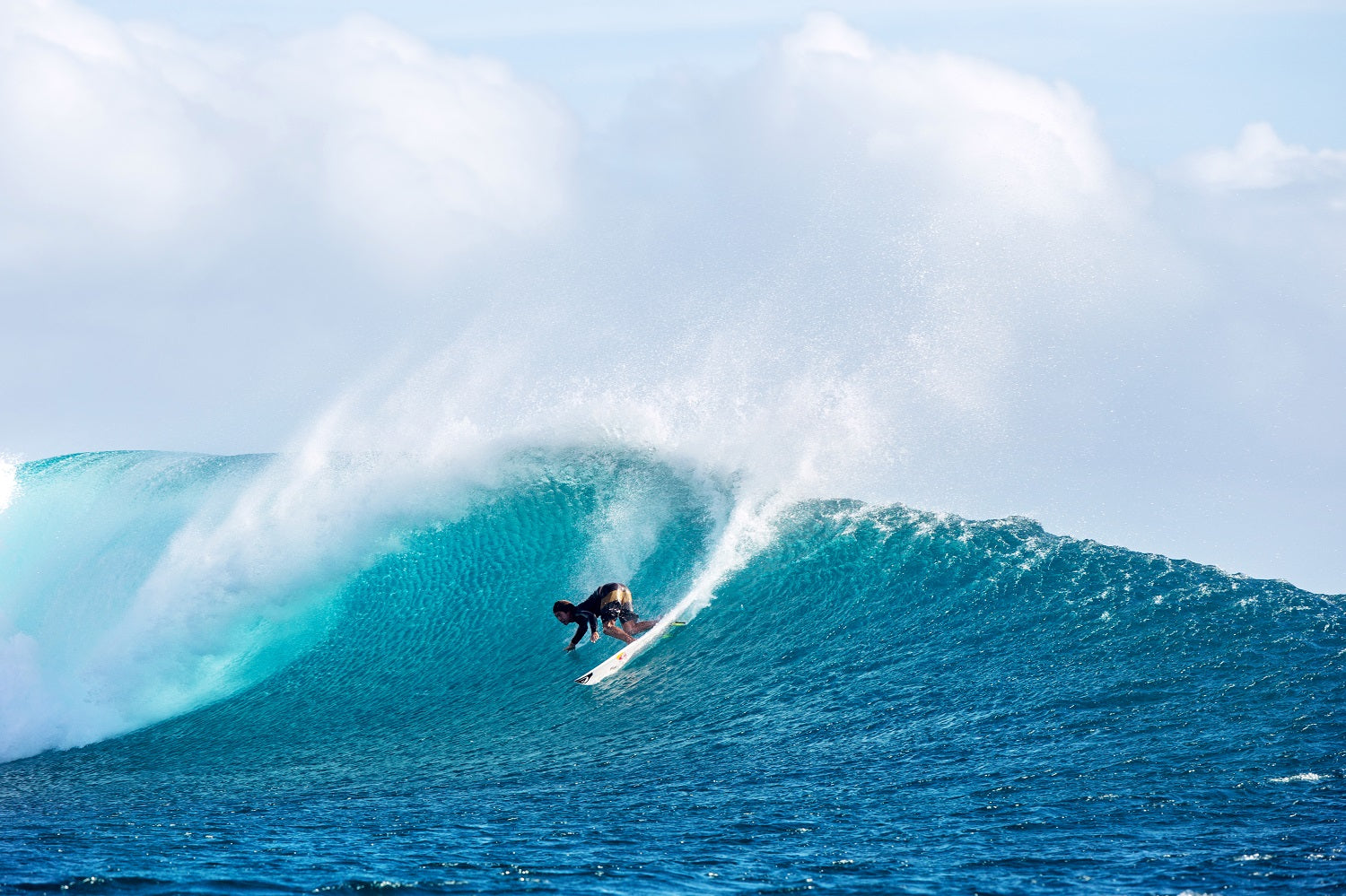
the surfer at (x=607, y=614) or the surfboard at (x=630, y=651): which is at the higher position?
the surfer at (x=607, y=614)

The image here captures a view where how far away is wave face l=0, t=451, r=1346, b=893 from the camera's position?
6.67 m

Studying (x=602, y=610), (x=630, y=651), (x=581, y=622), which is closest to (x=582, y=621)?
(x=581, y=622)

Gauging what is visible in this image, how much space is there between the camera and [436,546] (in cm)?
1569

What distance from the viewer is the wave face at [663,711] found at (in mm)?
6672

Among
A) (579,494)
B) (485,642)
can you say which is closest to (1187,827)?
(485,642)

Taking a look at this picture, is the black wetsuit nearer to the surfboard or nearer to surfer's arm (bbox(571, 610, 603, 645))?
surfer's arm (bbox(571, 610, 603, 645))

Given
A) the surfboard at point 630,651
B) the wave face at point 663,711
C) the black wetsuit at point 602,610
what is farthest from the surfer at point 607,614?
the wave face at point 663,711

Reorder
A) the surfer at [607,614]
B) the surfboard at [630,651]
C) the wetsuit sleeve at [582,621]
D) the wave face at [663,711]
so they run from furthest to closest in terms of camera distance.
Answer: the wetsuit sleeve at [582,621], the surfer at [607,614], the surfboard at [630,651], the wave face at [663,711]

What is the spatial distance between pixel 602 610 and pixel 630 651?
60 cm

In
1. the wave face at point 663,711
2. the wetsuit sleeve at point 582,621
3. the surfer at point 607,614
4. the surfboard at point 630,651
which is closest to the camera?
the wave face at point 663,711

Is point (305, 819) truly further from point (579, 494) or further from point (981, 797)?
point (579, 494)

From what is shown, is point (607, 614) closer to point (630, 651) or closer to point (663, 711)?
point (630, 651)

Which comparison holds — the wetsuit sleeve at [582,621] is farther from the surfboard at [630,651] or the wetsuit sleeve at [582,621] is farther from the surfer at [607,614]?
the surfboard at [630,651]

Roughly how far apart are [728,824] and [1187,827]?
3070 mm
